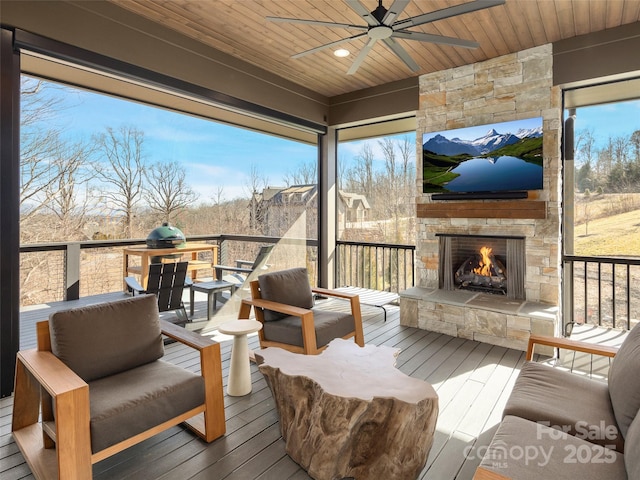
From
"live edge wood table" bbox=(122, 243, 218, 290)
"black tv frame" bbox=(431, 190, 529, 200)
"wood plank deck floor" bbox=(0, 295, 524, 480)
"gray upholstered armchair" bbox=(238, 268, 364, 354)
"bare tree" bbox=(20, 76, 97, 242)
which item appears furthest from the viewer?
"black tv frame" bbox=(431, 190, 529, 200)

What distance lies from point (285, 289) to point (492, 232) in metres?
2.50

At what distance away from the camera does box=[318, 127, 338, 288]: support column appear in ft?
19.0

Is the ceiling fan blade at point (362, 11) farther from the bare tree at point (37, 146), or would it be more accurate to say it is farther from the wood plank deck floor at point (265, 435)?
the wood plank deck floor at point (265, 435)

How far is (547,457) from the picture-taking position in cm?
146

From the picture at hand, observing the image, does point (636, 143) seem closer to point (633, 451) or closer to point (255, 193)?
point (633, 451)

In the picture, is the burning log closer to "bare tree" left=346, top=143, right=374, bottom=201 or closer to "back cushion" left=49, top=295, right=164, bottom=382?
"bare tree" left=346, top=143, right=374, bottom=201

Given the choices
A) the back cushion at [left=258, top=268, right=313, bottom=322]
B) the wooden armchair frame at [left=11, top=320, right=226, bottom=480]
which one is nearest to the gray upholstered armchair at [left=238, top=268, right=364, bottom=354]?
the back cushion at [left=258, top=268, right=313, bottom=322]

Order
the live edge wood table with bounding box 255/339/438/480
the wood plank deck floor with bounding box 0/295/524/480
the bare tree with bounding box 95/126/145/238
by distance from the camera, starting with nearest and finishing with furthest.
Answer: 1. the live edge wood table with bounding box 255/339/438/480
2. the wood plank deck floor with bounding box 0/295/524/480
3. the bare tree with bounding box 95/126/145/238

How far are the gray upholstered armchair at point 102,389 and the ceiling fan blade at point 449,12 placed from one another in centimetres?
248

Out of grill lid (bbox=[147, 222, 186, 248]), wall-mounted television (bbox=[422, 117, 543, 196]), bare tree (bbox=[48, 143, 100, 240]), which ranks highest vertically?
wall-mounted television (bbox=[422, 117, 543, 196])

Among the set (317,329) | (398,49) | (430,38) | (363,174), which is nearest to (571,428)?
(317,329)

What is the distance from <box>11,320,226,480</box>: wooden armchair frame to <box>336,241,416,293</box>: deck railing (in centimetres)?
359

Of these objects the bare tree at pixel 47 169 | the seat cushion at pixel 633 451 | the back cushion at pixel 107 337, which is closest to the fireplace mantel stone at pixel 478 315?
the seat cushion at pixel 633 451

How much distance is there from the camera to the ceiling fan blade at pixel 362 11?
2.33 metres
